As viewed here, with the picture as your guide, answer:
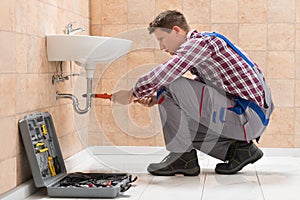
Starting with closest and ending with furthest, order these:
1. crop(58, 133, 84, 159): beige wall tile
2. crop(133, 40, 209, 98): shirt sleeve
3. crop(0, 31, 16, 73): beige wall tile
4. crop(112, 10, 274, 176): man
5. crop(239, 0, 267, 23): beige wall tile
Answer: crop(0, 31, 16, 73): beige wall tile, crop(133, 40, 209, 98): shirt sleeve, crop(112, 10, 274, 176): man, crop(58, 133, 84, 159): beige wall tile, crop(239, 0, 267, 23): beige wall tile

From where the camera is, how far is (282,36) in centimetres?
352

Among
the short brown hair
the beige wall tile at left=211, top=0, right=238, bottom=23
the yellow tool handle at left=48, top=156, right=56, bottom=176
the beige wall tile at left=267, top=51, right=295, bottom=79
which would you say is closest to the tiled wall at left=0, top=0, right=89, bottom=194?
the yellow tool handle at left=48, top=156, right=56, bottom=176

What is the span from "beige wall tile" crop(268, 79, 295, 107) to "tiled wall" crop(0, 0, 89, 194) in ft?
3.91

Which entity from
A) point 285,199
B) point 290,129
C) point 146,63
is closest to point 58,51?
point 146,63

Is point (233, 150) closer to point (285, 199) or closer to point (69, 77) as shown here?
point (285, 199)

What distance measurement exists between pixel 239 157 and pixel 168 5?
3.88 feet

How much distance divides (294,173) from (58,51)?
1.29 metres

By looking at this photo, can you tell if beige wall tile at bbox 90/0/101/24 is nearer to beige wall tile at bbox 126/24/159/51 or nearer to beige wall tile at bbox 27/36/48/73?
beige wall tile at bbox 126/24/159/51

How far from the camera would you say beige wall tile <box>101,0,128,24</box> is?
364 cm

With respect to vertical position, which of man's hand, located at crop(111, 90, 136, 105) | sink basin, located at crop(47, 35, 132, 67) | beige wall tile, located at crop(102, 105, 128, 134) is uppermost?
sink basin, located at crop(47, 35, 132, 67)

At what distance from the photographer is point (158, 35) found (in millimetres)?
2834

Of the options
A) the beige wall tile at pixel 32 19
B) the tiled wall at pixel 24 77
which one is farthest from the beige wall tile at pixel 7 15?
the beige wall tile at pixel 32 19

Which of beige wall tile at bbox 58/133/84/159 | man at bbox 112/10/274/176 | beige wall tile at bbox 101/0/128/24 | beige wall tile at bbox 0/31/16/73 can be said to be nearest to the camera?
beige wall tile at bbox 0/31/16/73

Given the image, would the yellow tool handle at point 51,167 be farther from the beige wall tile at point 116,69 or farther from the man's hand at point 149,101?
the beige wall tile at point 116,69
